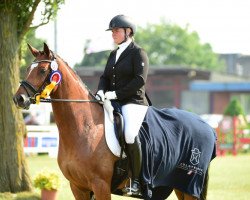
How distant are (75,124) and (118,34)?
118 centimetres

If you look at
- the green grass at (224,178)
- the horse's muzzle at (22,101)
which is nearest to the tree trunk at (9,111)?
the green grass at (224,178)

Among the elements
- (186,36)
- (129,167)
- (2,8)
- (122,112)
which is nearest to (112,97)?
(122,112)

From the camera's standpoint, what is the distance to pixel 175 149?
28.1 ft

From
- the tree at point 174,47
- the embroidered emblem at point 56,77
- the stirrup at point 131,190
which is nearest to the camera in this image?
the embroidered emblem at point 56,77

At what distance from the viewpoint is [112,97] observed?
8.08 m

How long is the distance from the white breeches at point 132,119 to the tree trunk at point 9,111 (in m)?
4.25

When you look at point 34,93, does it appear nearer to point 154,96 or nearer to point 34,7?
point 34,7

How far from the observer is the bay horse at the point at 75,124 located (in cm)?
773

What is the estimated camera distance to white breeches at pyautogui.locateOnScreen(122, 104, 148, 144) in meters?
7.99

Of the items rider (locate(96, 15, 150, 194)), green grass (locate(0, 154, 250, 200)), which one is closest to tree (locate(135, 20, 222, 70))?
green grass (locate(0, 154, 250, 200))

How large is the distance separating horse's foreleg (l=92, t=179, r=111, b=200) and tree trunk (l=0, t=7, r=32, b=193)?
450 cm

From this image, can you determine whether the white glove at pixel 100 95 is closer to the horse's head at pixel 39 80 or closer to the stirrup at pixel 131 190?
the horse's head at pixel 39 80

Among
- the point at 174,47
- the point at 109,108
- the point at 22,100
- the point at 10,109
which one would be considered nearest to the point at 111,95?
the point at 109,108

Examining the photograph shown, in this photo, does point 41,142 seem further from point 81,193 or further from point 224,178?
point 81,193
